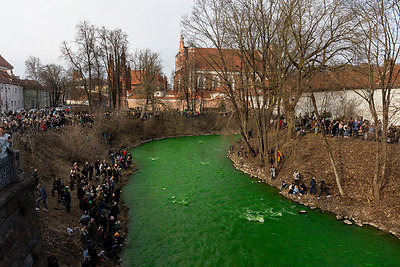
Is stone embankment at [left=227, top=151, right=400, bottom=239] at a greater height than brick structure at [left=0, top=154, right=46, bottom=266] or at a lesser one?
lesser

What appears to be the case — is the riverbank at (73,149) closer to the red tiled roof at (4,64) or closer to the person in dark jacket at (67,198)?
the person in dark jacket at (67,198)

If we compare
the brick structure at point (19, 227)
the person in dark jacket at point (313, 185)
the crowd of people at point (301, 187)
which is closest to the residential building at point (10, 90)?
the brick structure at point (19, 227)

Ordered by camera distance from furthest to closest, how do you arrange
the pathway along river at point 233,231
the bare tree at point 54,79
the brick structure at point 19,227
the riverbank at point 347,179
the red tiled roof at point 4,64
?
the red tiled roof at point 4,64 < the bare tree at point 54,79 < the riverbank at point 347,179 < the pathway along river at point 233,231 < the brick structure at point 19,227

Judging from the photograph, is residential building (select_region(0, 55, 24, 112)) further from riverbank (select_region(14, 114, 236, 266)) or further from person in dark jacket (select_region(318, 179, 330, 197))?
person in dark jacket (select_region(318, 179, 330, 197))

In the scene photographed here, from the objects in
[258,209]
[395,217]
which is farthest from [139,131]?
[395,217]

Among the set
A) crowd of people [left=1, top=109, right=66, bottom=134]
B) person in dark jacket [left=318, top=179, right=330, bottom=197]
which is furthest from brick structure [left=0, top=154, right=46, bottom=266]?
crowd of people [left=1, top=109, right=66, bottom=134]

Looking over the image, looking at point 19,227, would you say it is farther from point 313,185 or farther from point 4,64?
point 4,64
